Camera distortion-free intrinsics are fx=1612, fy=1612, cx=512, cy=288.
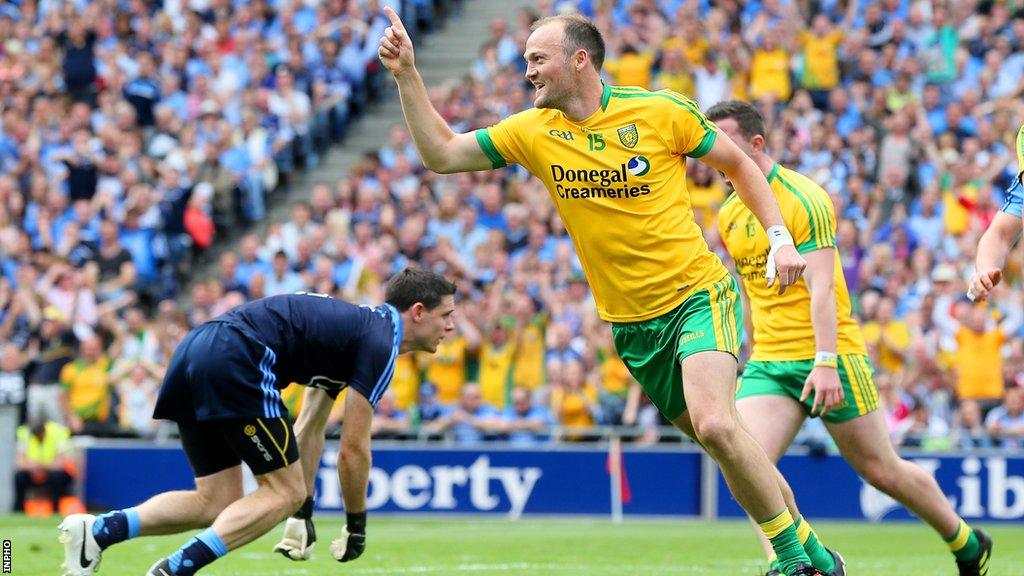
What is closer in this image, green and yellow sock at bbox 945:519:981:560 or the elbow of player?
the elbow of player

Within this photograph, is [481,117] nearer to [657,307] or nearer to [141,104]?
[141,104]

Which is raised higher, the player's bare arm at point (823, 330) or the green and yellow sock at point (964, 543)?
the player's bare arm at point (823, 330)

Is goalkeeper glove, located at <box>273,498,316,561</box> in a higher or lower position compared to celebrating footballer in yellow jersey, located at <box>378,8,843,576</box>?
lower

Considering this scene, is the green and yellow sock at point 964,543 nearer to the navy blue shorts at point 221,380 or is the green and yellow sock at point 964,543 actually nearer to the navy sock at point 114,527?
the navy blue shorts at point 221,380

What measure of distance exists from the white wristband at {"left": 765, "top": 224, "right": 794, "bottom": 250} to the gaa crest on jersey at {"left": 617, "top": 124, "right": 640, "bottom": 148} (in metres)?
0.76

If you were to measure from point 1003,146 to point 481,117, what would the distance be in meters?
6.38

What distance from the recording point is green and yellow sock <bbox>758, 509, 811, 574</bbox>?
7.46m

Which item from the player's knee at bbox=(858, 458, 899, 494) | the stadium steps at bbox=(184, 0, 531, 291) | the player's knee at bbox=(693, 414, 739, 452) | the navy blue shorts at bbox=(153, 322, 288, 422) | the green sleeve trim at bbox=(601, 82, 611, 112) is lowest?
the player's knee at bbox=(858, 458, 899, 494)

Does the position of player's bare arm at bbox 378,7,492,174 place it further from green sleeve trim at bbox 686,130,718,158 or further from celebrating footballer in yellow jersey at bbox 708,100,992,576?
celebrating footballer in yellow jersey at bbox 708,100,992,576

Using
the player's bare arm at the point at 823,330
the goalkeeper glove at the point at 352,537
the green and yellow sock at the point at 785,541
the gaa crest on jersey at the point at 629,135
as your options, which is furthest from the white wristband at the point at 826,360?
the goalkeeper glove at the point at 352,537

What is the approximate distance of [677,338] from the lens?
25.2 ft

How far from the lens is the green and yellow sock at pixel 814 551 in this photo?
7.72m

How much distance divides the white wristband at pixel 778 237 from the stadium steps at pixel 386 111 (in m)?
14.9

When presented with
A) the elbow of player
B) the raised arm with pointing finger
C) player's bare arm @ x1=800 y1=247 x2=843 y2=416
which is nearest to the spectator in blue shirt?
player's bare arm @ x1=800 y1=247 x2=843 y2=416
